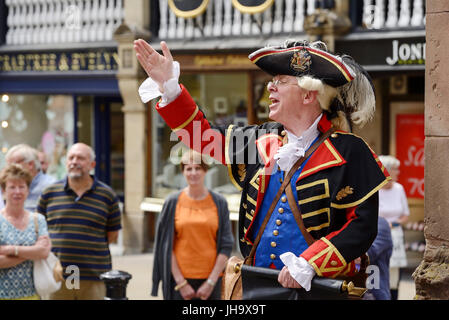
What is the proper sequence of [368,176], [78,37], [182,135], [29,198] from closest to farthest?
1. [368,176]
2. [182,135]
3. [29,198]
4. [78,37]

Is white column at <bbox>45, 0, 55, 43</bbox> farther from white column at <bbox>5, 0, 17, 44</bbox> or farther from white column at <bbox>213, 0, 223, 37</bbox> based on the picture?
white column at <bbox>213, 0, 223, 37</bbox>

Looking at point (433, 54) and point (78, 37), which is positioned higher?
point (78, 37)

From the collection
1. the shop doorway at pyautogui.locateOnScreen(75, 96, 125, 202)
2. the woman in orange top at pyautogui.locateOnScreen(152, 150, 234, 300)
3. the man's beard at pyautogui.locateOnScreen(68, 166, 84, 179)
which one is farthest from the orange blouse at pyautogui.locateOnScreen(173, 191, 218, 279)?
the shop doorway at pyautogui.locateOnScreen(75, 96, 125, 202)

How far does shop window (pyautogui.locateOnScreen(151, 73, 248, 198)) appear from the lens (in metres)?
11.7

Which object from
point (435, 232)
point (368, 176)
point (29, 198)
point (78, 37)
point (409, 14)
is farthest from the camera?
point (78, 37)

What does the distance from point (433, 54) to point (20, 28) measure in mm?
10711

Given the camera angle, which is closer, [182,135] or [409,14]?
[182,135]

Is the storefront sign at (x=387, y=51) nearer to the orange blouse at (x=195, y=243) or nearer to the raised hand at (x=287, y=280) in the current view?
the orange blouse at (x=195, y=243)

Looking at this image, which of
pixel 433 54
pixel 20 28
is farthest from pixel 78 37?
pixel 433 54

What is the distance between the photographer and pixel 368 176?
3533 millimetres

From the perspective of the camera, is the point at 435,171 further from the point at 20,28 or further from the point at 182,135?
the point at 20,28

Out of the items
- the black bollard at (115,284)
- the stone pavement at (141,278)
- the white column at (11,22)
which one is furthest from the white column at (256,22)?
the black bollard at (115,284)

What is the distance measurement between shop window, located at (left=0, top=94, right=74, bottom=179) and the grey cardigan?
22.8 ft

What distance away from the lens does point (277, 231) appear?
3.58 m
